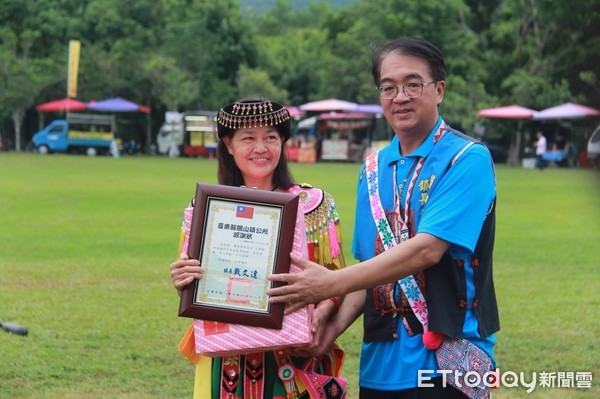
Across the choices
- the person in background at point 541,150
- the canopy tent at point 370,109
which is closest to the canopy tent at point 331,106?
the canopy tent at point 370,109

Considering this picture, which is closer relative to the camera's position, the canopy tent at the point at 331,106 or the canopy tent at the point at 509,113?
the canopy tent at the point at 509,113

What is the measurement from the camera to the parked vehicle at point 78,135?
127 feet

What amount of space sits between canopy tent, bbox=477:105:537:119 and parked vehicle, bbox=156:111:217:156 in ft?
38.8

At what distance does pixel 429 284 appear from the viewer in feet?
7.97

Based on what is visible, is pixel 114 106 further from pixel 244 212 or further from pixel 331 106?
pixel 244 212

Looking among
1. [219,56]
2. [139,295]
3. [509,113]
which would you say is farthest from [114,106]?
[139,295]

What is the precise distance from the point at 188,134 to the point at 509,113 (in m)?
14.4

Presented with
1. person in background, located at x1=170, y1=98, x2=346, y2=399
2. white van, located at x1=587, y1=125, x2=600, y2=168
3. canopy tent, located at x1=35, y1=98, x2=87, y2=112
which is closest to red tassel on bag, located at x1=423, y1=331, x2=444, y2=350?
person in background, located at x1=170, y1=98, x2=346, y2=399

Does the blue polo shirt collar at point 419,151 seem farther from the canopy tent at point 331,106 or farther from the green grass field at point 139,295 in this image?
the canopy tent at point 331,106

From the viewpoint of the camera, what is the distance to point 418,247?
2.33 metres

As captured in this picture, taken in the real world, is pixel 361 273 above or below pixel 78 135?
above

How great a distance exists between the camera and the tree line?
3747 cm

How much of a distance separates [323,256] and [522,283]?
247 inches

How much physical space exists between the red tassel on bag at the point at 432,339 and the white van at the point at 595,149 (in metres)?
1.47
